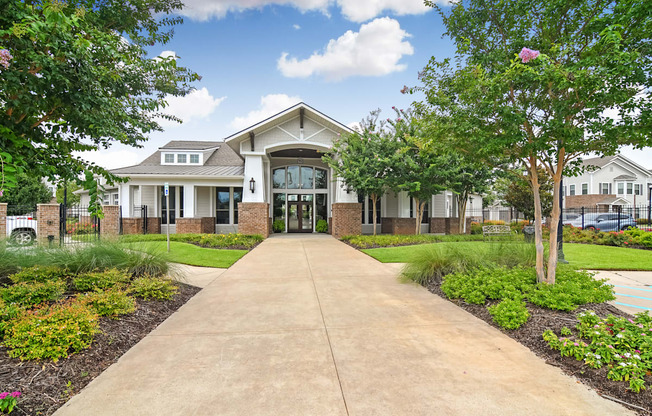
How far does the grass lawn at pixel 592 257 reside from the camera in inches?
333

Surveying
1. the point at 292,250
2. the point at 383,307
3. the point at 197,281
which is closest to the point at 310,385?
the point at 383,307

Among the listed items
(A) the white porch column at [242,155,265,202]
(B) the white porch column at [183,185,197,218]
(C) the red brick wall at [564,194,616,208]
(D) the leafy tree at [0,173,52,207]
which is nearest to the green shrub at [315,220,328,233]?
(A) the white porch column at [242,155,265,202]

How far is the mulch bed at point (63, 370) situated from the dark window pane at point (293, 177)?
1739 cm

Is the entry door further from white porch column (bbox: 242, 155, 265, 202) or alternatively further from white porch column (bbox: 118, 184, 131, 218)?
white porch column (bbox: 118, 184, 131, 218)

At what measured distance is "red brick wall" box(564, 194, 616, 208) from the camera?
3419 centimetres

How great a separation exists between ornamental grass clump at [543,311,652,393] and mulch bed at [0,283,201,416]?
4.84 metres

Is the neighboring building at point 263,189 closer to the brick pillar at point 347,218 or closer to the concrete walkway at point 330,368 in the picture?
the brick pillar at point 347,218

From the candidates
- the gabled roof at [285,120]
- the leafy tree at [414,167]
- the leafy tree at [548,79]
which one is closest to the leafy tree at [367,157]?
the leafy tree at [414,167]

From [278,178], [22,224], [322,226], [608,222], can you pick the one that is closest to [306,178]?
[278,178]

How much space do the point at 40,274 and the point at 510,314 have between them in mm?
7393

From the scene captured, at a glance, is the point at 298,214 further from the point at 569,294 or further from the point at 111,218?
the point at 569,294

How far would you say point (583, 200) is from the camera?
35.2 meters

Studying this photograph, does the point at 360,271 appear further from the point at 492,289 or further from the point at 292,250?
the point at 292,250

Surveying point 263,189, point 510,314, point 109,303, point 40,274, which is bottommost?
point 510,314
